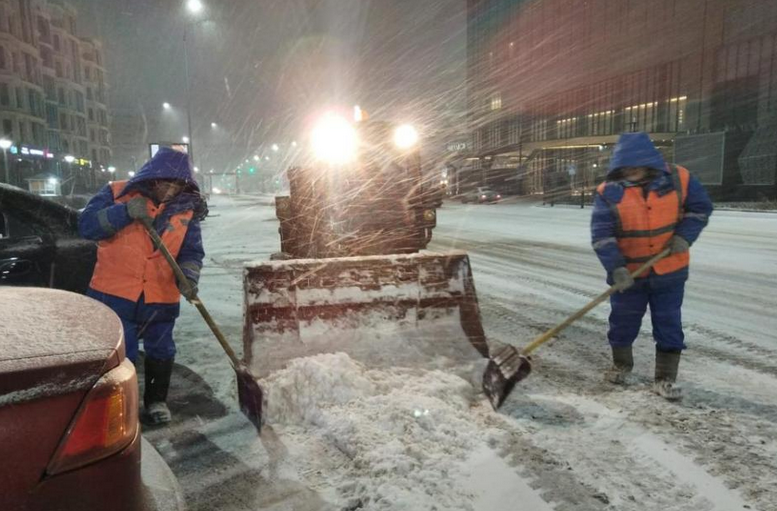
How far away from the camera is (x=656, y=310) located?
3818 millimetres

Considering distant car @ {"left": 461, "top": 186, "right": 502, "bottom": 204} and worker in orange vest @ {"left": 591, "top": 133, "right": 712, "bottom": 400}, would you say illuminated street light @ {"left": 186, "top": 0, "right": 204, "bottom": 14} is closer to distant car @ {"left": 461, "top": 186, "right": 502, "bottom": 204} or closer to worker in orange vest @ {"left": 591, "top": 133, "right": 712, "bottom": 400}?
distant car @ {"left": 461, "top": 186, "right": 502, "bottom": 204}

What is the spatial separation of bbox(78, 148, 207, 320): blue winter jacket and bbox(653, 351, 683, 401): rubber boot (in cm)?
332

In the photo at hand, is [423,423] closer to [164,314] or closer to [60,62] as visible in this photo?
[164,314]

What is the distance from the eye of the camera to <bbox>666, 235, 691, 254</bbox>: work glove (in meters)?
3.68

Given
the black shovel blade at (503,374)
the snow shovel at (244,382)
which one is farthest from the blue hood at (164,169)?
the black shovel blade at (503,374)

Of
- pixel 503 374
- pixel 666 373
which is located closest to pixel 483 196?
pixel 666 373

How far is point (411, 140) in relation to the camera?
933cm

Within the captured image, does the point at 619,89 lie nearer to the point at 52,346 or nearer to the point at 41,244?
the point at 41,244

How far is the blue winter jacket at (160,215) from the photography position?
329 cm

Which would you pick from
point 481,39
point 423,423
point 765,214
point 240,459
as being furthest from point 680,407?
point 481,39

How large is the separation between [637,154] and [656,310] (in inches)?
44.2

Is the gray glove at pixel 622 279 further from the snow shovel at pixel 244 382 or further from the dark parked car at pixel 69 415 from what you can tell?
the dark parked car at pixel 69 415

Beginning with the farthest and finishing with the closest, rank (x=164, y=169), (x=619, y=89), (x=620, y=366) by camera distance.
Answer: (x=619, y=89), (x=620, y=366), (x=164, y=169)

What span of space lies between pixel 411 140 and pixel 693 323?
212 inches
